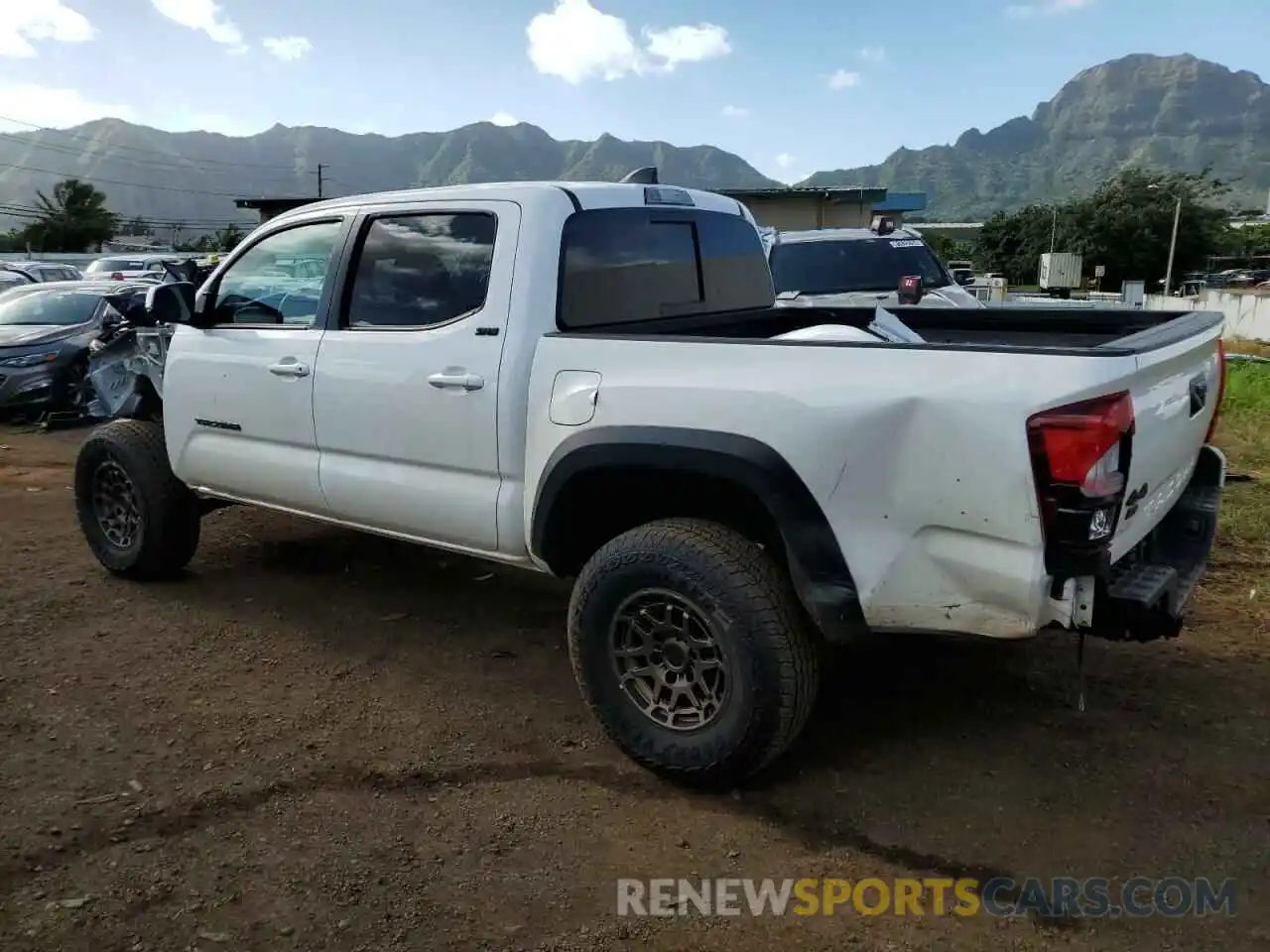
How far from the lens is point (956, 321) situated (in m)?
4.41

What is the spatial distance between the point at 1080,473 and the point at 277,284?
3522 mm

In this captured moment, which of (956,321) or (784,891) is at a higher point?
(956,321)

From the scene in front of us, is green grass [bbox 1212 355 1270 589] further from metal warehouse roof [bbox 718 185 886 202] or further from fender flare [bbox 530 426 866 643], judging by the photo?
metal warehouse roof [bbox 718 185 886 202]

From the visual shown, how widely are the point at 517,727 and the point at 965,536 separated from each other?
1814 millimetres

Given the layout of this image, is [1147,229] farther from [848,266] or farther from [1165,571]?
[1165,571]

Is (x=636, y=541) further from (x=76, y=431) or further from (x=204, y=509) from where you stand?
(x=76, y=431)

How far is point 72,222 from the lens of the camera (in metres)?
66.4

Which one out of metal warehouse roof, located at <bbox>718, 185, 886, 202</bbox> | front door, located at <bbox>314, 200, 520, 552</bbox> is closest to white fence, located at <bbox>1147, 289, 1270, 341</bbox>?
metal warehouse roof, located at <bbox>718, 185, 886, 202</bbox>

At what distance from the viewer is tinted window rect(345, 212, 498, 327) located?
381cm

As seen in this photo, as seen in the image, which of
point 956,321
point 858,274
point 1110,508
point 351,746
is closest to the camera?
point 1110,508

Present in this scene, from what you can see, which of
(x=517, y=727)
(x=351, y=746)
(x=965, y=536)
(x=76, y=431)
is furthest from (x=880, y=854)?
(x=76, y=431)

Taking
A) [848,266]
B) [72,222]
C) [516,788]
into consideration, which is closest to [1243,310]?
[848,266]

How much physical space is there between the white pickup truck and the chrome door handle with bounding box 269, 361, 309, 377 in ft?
0.08

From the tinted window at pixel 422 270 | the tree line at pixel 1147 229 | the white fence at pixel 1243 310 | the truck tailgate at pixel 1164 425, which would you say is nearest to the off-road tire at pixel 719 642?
the truck tailgate at pixel 1164 425
